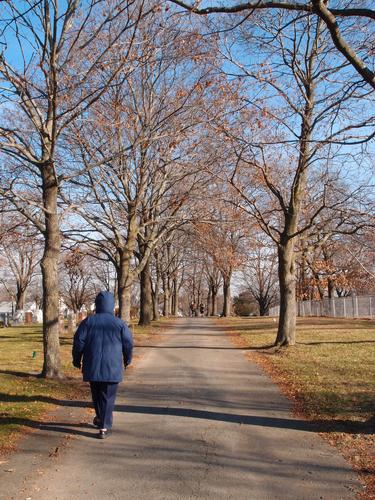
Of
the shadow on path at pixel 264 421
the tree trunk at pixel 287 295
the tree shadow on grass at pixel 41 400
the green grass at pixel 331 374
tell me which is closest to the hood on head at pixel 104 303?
the shadow on path at pixel 264 421

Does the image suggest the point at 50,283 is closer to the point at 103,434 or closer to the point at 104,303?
the point at 104,303

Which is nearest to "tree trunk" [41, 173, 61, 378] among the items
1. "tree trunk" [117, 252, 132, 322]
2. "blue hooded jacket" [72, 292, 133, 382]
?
"blue hooded jacket" [72, 292, 133, 382]

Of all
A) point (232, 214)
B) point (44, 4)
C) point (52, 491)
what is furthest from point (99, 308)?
point (232, 214)

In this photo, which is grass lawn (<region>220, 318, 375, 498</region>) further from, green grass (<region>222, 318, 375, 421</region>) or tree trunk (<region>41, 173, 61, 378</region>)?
tree trunk (<region>41, 173, 61, 378</region>)

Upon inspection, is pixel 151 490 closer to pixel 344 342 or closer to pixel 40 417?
pixel 40 417

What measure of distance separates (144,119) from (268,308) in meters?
69.8

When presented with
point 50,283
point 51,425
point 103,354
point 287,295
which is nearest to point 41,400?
point 51,425

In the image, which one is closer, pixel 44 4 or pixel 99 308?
pixel 99 308

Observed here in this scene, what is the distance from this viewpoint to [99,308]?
691cm

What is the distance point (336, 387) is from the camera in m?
9.79

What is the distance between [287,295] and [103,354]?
38.4 ft

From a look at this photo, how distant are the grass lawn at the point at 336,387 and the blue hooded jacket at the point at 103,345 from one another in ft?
8.79

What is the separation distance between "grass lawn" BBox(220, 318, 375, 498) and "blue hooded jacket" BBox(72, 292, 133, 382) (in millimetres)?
2680

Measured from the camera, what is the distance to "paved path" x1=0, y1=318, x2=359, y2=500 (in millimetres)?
4789
